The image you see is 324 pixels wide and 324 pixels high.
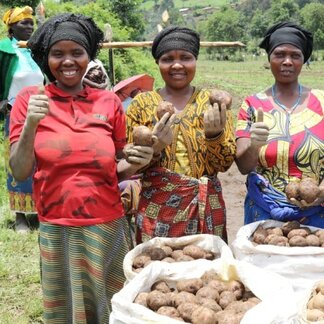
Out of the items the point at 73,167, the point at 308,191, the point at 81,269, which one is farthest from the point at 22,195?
the point at 308,191

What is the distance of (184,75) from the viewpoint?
2.48 metres

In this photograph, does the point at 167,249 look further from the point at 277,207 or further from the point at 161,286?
the point at 277,207

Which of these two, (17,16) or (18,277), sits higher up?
(17,16)

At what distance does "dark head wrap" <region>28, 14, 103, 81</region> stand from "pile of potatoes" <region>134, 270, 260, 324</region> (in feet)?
3.73

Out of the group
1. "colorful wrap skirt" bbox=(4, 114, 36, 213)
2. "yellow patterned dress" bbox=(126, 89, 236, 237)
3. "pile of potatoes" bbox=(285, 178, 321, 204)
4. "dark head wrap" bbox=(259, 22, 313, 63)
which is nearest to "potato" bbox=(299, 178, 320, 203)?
"pile of potatoes" bbox=(285, 178, 321, 204)

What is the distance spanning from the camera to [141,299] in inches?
77.3

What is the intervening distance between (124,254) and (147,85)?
2.56 meters

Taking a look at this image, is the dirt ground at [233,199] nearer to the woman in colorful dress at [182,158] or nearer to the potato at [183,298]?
the woman in colorful dress at [182,158]

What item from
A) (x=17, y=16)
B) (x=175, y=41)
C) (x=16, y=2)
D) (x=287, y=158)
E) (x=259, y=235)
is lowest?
(x=259, y=235)

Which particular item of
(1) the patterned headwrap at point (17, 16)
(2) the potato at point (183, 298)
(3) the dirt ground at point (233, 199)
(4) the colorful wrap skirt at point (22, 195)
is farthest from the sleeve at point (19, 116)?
(3) the dirt ground at point (233, 199)

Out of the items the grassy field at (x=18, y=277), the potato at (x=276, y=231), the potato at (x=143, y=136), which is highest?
the potato at (x=143, y=136)

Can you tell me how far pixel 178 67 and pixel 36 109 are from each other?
2.46 feet

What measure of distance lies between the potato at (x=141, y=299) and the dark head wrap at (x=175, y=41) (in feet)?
3.85

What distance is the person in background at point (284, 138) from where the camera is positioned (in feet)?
8.18
